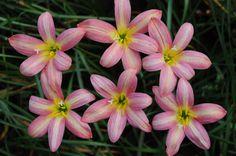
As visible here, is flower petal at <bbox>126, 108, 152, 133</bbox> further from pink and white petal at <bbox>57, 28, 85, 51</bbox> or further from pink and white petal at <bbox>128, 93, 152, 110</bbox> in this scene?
pink and white petal at <bbox>57, 28, 85, 51</bbox>

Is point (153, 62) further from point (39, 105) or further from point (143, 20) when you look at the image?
point (39, 105)

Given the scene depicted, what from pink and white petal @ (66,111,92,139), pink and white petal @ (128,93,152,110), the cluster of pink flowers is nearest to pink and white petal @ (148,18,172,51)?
the cluster of pink flowers

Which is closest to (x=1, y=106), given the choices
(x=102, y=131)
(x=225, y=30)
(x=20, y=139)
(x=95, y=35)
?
(x=20, y=139)

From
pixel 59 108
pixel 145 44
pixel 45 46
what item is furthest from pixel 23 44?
pixel 145 44

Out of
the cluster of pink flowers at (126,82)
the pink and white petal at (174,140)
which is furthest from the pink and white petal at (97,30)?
the pink and white petal at (174,140)

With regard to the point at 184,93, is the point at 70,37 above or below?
above

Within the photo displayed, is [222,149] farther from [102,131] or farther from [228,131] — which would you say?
[102,131]

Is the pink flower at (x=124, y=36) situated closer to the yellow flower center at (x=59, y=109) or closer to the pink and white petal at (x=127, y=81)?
the pink and white petal at (x=127, y=81)
